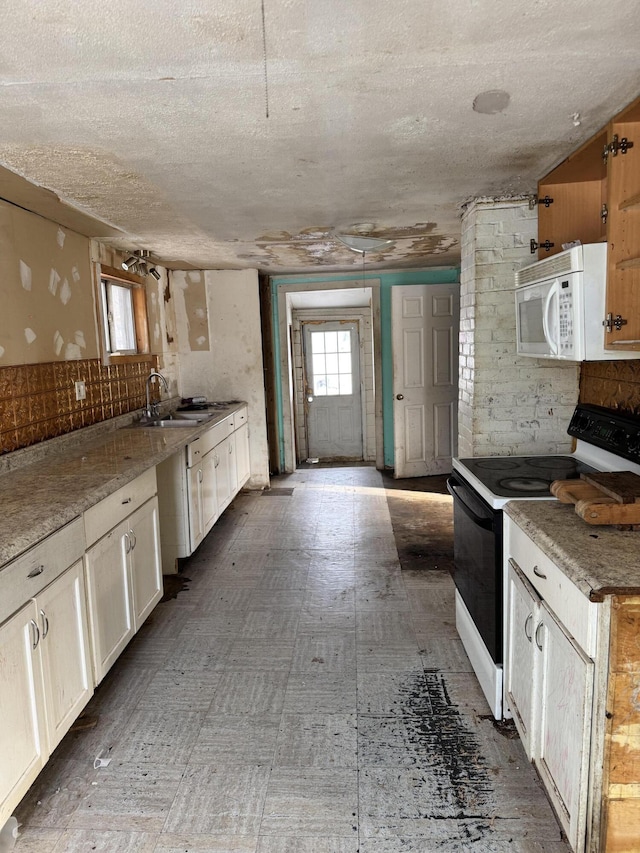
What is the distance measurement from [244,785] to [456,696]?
92cm

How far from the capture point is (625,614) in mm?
1341

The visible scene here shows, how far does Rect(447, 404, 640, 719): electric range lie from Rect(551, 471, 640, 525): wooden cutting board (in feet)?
0.36

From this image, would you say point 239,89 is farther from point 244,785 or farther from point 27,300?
point 244,785

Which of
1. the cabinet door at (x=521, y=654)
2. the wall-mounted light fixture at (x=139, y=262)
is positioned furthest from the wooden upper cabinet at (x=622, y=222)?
the wall-mounted light fixture at (x=139, y=262)

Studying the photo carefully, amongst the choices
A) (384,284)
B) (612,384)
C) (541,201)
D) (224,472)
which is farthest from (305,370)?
(612,384)

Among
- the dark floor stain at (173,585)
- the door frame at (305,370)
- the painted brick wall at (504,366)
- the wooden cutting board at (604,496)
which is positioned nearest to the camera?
the wooden cutting board at (604,496)

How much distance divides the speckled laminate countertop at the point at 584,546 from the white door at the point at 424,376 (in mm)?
3888

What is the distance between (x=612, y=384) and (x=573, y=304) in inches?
26.3

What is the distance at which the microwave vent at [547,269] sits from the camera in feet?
6.84

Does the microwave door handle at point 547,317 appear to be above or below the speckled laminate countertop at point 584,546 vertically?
above

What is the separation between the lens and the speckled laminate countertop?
1.35 meters

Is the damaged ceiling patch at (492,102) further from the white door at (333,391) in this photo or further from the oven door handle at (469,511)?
the white door at (333,391)

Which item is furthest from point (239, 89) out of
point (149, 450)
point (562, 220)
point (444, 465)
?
point (444, 465)

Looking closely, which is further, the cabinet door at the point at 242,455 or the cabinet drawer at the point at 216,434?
the cabinet door at the point at 242,455
